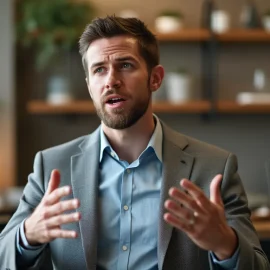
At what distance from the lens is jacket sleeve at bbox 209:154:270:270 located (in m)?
1.53

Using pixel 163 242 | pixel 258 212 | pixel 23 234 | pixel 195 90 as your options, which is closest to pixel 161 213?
pixel 163 242

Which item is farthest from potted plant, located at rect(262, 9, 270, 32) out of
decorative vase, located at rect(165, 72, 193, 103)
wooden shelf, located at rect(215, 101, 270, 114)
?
decorative vase, located at rect(165, 72, 193, 103)

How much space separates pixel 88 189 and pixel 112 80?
313mm

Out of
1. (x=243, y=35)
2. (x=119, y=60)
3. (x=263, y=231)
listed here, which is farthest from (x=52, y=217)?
(x=243, y=35)

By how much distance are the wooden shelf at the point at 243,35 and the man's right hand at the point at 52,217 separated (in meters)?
2.78

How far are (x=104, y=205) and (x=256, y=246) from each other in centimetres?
43

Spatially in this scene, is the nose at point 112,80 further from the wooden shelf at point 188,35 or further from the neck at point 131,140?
the wooden shelf at point 188,35

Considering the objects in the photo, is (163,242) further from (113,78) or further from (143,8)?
(143,8)

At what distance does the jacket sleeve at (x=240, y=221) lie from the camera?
5.02 feet

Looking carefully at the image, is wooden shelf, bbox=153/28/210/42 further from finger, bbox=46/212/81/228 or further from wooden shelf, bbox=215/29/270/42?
finger, bbox=46/212/81/228

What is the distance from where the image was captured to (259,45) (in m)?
4.30

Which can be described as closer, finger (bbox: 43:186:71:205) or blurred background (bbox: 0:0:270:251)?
finger (bbox: 43:186:71:205)

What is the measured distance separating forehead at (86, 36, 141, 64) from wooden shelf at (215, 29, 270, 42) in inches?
93.0

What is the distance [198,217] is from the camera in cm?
138
